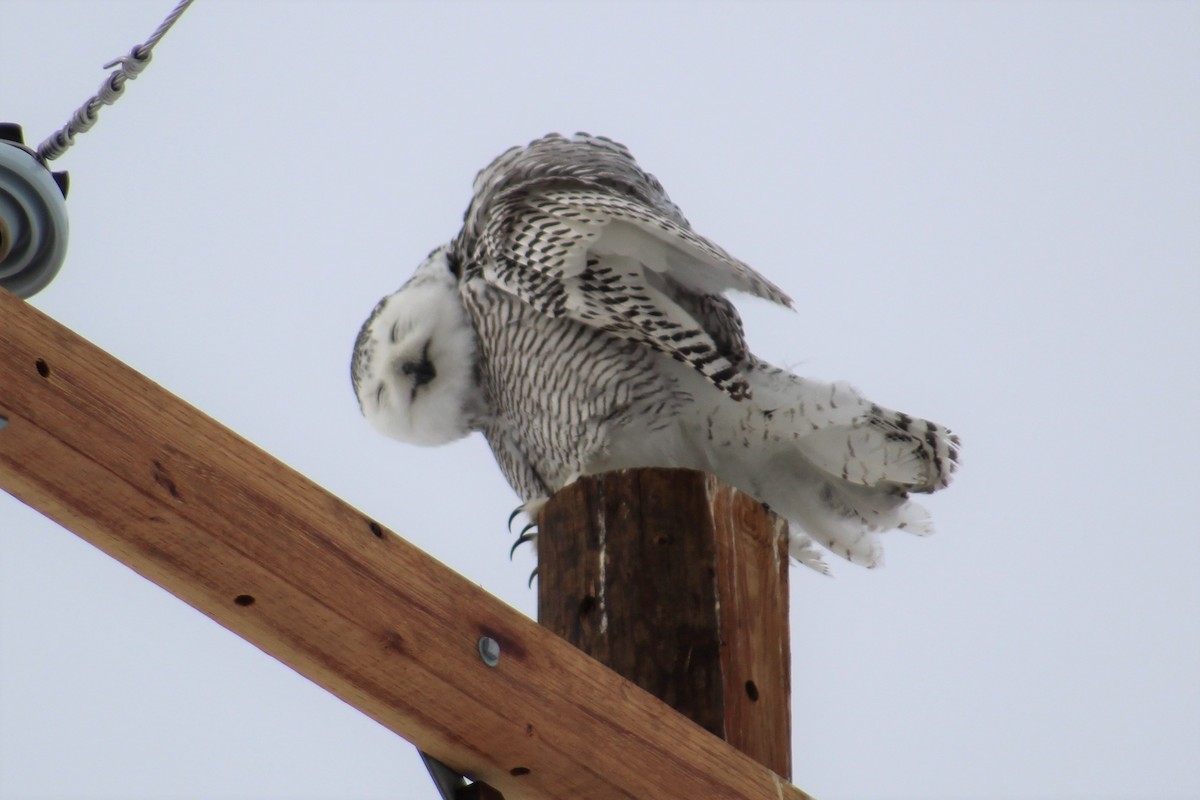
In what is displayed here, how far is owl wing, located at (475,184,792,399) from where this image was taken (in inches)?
141

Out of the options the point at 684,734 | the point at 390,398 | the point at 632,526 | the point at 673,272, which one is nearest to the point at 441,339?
the point at 390,398

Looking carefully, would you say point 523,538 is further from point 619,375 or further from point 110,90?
point 110,90

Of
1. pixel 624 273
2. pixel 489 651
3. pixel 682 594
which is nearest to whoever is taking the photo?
pixel 489 651

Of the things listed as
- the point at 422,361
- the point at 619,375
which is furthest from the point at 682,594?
the point at 422,361

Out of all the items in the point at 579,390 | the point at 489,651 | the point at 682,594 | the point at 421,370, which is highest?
the point at 421,370

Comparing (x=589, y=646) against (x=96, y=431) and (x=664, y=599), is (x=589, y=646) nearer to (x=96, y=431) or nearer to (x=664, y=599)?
(x=664, y=599)

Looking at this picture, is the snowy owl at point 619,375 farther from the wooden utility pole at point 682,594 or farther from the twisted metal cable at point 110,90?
the twisted metal cable at point 110,90

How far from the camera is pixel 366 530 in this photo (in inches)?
76.4

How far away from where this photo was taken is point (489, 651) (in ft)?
6.72

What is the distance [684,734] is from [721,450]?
4.96ft

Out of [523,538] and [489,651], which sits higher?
[523,538]

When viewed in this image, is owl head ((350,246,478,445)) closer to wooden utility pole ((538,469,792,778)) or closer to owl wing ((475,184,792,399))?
owl wing ((475,184,792,399))

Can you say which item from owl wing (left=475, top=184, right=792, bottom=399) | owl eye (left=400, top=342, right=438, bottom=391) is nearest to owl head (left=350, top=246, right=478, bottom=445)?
owl eye (left=400, top=342, right=438, bottom=391)

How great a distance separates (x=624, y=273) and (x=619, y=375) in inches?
9.3
